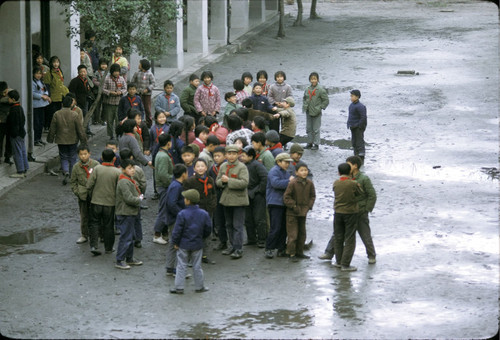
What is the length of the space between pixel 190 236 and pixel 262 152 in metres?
2.87

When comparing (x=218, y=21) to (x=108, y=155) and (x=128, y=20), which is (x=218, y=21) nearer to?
(x=128, y=20)

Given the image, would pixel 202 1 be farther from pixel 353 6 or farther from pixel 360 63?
pixel 353 6

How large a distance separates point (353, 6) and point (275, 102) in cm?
3237

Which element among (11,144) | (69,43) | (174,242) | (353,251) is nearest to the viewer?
(174,242)

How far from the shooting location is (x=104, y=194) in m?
13.8

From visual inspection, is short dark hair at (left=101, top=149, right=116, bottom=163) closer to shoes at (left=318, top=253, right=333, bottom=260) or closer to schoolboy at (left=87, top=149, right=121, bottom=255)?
schoolboy at (left=87, top=149, right=121, bottom=255)

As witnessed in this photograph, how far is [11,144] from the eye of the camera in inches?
699

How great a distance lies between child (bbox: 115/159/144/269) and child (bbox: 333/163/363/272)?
2854mm

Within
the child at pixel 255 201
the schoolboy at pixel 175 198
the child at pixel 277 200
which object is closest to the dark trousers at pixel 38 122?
the child at pixel 255 201

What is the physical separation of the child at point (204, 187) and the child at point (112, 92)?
7202mm

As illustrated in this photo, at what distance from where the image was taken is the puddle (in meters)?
14.8

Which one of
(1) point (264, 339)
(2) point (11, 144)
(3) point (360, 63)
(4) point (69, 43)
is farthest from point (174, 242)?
(3) point (360, 63)

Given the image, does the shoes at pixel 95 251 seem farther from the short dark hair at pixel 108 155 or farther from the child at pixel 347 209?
the child at pixel 347 209

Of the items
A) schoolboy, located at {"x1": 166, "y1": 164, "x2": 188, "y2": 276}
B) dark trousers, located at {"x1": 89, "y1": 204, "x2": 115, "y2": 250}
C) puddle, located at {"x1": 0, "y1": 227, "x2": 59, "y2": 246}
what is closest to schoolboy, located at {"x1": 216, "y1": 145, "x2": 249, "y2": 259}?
schoolboy, located at {"x1": 166, "y1": 164, "x2": 188, "y2": 276}
